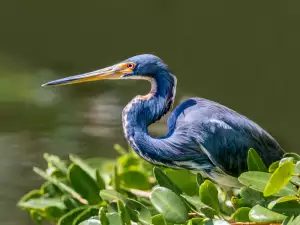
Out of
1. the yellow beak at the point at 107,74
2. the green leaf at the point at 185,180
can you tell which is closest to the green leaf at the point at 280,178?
the green leaf at the point at 185,180

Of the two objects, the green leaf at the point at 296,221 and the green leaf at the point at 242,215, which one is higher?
the green leaf at the point at 296,221

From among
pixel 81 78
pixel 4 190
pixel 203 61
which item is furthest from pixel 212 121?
pixel 203 61

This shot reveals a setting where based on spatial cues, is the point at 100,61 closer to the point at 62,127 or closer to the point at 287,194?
the point at 62,127

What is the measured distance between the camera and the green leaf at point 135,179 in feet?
4.25

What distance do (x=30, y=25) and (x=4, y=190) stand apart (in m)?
1.49

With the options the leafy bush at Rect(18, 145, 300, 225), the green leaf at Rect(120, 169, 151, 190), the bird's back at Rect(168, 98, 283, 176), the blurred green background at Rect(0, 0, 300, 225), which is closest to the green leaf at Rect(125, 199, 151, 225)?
the leafy bush at Rect(18, 145, 300, 225)

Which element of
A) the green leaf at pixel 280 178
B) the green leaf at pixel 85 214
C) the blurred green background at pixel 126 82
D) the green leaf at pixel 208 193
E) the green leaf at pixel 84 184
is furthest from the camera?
the blurred green background at pixel 126 82

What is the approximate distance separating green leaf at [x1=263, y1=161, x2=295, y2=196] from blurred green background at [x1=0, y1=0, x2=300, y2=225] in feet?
4.37

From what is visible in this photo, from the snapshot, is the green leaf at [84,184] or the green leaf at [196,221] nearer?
the green leaf at [196,221]

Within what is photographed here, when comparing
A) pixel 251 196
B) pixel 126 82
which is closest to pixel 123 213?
pixel 251 196

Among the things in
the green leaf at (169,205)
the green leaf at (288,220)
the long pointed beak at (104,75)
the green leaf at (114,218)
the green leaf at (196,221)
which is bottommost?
the green leaf at (114,218)

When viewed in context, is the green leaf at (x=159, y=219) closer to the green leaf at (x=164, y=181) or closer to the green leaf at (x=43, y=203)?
the green leaf at (x=164, y=181)

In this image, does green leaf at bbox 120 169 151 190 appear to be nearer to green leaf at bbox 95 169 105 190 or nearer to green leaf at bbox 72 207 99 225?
green leaf at bbox 95 169 105 190

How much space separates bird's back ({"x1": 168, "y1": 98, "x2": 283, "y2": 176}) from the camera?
1.16 m
